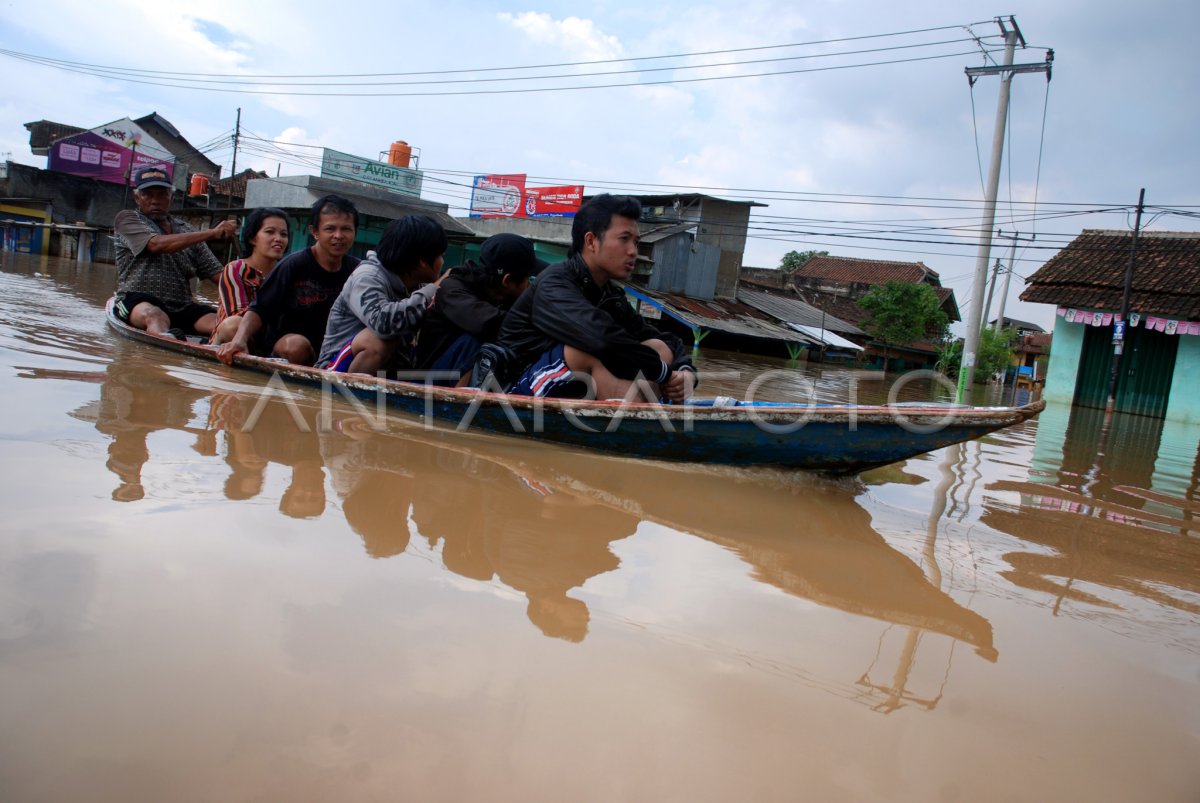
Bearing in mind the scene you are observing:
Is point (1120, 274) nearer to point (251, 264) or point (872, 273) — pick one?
point (251, 264)

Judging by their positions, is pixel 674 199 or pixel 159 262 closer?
pixel 159 262

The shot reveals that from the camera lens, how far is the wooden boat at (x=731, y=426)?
110 inches

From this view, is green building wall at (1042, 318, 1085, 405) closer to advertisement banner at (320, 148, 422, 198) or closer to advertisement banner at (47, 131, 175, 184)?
advertisement banner at (320, 148, 422, 198)

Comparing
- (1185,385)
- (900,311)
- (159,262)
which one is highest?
(900,311)

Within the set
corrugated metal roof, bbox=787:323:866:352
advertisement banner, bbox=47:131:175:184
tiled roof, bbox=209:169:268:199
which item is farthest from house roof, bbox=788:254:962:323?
advertisement banner, bbox=47:131:175:184

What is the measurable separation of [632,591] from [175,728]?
1.04 m

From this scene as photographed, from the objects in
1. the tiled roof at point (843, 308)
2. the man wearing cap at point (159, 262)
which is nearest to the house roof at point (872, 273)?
the tiled roof at point (843, 308)

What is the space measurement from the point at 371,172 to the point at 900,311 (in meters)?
16.5

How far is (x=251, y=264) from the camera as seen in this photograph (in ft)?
17.5

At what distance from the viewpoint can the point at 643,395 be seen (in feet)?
11.5

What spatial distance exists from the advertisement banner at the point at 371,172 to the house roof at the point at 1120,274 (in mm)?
15357

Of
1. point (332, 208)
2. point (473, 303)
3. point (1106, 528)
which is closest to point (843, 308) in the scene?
point (332, 208)

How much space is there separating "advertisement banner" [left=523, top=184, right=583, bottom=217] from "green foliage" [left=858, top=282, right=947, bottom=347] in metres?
11.1

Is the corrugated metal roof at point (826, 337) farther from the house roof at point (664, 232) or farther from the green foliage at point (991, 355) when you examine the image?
the green foliage at point (991, 355)
